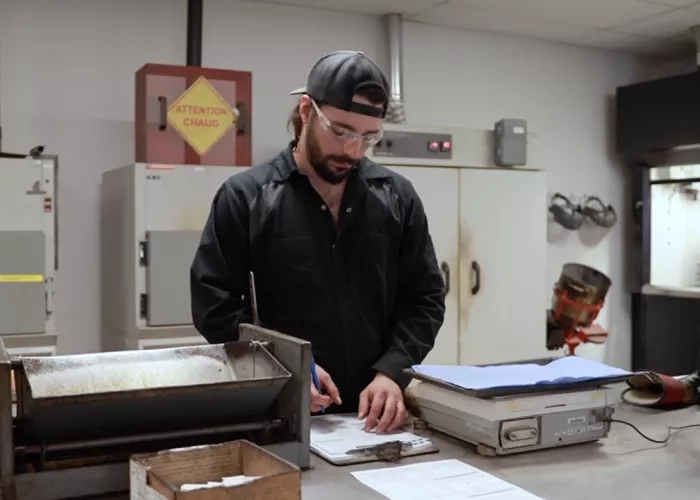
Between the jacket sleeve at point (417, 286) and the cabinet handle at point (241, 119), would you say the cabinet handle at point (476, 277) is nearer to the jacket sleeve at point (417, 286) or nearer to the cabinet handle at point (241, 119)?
the cabinet handle at point (241, 119)

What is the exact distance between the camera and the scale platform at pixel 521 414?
1.36m

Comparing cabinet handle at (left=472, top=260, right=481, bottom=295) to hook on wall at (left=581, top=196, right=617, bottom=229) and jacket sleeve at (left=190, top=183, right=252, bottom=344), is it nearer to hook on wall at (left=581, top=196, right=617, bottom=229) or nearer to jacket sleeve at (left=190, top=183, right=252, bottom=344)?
hook on wall at (left=581, top=196, right=617, bottom=229)

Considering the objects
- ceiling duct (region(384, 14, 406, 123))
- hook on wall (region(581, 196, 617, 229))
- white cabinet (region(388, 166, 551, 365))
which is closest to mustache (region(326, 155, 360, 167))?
white cabinet (region(388, 166, 551, 365))

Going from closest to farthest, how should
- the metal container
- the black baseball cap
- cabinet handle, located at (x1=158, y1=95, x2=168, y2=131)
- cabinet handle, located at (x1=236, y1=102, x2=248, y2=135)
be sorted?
the black baseball cap < cabinet handle, located at (x1=158, y1=95, x2=168, y2=131) < cabinet handle, located at (x1=236, y1=102, x2=248, y2=135) < the metal container

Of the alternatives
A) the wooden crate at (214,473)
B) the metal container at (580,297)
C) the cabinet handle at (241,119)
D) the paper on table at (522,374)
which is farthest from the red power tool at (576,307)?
the wooden crate at (214,473)

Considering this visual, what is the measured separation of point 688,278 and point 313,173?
338 cm

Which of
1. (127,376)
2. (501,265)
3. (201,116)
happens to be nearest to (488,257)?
(501,265)

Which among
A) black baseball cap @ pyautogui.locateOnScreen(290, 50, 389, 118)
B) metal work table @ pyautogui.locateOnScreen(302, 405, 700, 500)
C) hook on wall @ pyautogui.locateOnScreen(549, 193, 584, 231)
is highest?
black baseball cap @ pyautogui.locateOnScreen(290, 50, 389, 118)

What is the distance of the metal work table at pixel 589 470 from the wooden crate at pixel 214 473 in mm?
123

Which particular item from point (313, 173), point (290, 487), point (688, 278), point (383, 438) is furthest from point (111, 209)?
point (688, 278)

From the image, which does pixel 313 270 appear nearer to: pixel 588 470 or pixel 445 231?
pixel 588 470

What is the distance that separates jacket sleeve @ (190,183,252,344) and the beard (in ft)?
0.63

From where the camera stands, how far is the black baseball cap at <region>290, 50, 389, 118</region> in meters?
1.62

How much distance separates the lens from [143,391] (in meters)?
1.10
